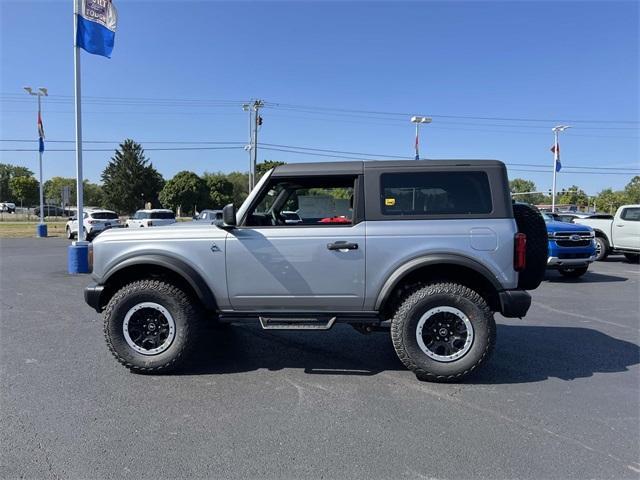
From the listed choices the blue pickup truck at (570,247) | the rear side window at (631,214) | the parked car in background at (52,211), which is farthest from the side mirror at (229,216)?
the parked car in background at (52,211)

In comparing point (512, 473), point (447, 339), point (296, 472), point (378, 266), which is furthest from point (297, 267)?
point (512, 473)

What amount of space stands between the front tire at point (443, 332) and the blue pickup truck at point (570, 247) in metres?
7.25

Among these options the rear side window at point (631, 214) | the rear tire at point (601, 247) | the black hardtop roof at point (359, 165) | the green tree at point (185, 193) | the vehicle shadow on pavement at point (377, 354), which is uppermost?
the green tree at point (185, 193)

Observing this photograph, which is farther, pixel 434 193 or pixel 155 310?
pixel 155 310

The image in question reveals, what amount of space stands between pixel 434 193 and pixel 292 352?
239 centimetres

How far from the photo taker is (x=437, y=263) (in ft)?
13.1

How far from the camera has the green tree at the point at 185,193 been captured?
65000mm

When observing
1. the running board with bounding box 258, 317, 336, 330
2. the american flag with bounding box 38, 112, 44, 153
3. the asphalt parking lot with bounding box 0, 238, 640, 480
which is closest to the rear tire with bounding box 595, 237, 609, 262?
the asphalt parking lot with bounding box 0, 238, 640, 480

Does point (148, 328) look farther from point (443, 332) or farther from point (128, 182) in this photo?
point (128, 182)

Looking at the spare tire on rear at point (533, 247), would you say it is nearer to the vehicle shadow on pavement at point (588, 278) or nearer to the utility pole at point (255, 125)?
the vehicle shadow on pavement at point (588, 278)

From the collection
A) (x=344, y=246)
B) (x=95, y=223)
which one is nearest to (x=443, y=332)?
(x=344, y=246)

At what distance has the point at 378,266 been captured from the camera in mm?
4086

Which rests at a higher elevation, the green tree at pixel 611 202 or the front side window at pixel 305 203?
the green tree at pixel 611 202

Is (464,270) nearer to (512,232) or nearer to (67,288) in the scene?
(512,232)
